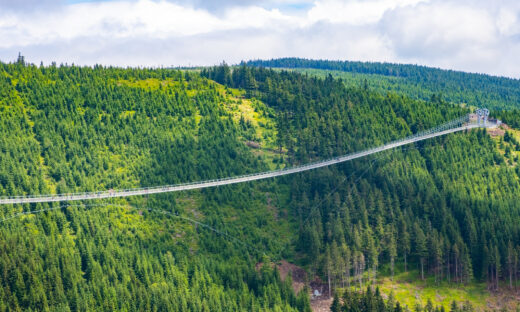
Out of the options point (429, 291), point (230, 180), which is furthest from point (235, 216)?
point (429, 291)

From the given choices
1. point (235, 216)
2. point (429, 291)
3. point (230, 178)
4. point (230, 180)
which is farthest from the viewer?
point (230, 178)

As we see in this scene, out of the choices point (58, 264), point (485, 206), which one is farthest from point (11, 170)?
point (485, 206)

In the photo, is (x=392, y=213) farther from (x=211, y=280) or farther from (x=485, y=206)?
(x=211, y=280)

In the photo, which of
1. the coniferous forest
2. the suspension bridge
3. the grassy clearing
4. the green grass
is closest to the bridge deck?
the suspension bridge

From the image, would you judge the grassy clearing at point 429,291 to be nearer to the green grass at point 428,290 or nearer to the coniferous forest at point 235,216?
the green grass at point 428,290

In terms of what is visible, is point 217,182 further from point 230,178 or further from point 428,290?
point 428,290

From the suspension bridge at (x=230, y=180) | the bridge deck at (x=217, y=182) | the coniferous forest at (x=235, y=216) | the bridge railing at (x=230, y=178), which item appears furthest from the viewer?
the bridge railing at (x=230, y=178)

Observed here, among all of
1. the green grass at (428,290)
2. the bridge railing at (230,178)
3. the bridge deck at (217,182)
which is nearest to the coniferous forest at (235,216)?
the green grass at (428,290)

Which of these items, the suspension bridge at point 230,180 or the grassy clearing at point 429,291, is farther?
the grassy clearing at point 429,291
